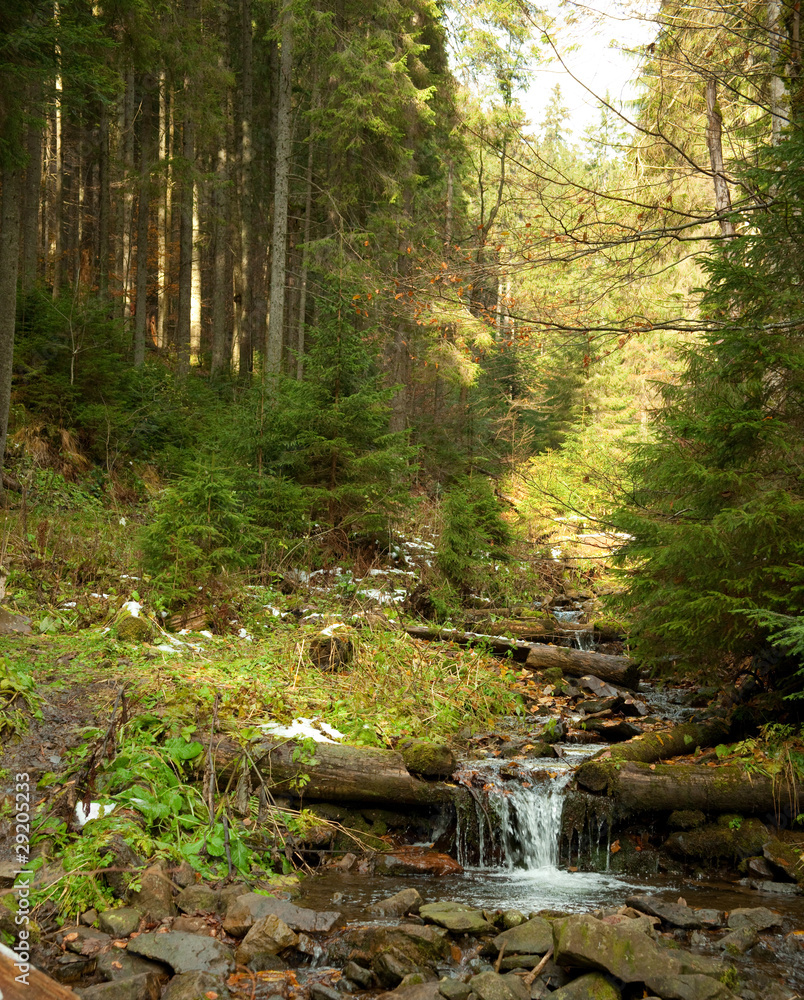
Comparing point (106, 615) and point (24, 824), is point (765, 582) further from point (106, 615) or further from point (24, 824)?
point (106, 615)

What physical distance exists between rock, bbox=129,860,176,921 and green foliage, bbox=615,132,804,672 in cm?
439

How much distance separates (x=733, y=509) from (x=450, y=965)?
12.8ft

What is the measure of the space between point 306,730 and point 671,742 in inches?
134

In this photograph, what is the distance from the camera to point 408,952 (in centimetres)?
404

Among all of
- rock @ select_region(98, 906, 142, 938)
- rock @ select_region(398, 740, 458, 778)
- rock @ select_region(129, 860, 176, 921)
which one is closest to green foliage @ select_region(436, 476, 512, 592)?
rock @ select_region(398, 740, 458, 778)

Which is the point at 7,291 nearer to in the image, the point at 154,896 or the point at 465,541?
the point at 465,541

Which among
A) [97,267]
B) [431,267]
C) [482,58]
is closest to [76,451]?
[431,267]

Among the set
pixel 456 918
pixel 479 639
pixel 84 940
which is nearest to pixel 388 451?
pixel 479 639

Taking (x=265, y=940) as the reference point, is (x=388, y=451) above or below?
above

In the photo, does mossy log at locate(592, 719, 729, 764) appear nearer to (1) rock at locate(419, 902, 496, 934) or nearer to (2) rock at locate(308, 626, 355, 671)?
(1) rock at locate(419, 902, 496, 934)

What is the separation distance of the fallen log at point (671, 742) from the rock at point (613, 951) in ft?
8.17

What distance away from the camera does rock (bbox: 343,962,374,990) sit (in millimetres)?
3840

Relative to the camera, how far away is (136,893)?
13.7 ft

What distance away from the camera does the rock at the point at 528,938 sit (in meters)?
4.09
